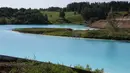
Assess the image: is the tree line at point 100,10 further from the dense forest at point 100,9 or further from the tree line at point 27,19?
the tree line at point 27,19

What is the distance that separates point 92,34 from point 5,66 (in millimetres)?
29275

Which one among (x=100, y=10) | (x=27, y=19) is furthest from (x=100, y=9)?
(x=27, y=19)

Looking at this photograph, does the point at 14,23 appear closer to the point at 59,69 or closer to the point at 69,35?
the point at 69,35

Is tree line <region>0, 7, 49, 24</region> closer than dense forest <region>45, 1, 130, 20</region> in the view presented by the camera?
Yes

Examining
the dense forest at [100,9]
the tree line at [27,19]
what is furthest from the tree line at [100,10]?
the tree line at [27,19]

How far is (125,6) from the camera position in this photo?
98.6 meters

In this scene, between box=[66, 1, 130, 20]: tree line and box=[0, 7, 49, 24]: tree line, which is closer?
box=[0, 7, 49, 24]: tree line

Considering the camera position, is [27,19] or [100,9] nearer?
[27,19]

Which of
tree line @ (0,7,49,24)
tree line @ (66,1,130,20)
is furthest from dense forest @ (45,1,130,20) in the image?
tree line @ (0,7,49,24)

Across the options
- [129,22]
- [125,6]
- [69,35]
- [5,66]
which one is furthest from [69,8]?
[5,66]

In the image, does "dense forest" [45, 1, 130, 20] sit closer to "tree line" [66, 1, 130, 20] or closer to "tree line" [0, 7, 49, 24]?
"tree line" [66, 1, 130, 20]

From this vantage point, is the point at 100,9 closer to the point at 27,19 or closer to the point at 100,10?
the point at 100,10

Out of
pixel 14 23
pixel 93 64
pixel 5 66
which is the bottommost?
pixel 14 23

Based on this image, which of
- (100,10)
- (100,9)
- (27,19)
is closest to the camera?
(27,19)
